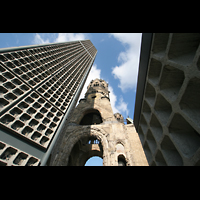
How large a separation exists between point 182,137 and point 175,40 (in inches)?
102

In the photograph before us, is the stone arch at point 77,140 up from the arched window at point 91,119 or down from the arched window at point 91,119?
down

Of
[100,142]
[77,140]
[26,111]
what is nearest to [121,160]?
[100,142]

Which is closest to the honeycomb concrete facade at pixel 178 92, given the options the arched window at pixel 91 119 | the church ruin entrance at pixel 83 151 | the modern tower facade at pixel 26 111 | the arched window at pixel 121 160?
the modern tower facade at pixel 26 111

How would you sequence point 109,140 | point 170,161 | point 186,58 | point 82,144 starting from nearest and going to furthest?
point 186,58
point 170,161
point 109,140
point 82,144

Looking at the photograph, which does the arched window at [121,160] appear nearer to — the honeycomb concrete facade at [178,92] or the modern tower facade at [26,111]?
the honeycomb concrete facade at [178,92]

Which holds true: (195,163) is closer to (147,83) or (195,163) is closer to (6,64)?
(147,83)

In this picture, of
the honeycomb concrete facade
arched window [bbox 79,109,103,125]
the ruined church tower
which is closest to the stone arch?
the ruined church tower

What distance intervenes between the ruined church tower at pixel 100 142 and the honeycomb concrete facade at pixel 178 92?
789 cm

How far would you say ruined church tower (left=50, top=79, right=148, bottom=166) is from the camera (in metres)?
A: 11.1

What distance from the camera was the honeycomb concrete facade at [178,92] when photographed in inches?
90.0

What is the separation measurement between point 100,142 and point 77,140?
2934 millimetres

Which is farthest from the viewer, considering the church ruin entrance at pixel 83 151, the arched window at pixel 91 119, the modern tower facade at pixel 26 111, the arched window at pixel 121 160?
the arched window at pixel 91 119
